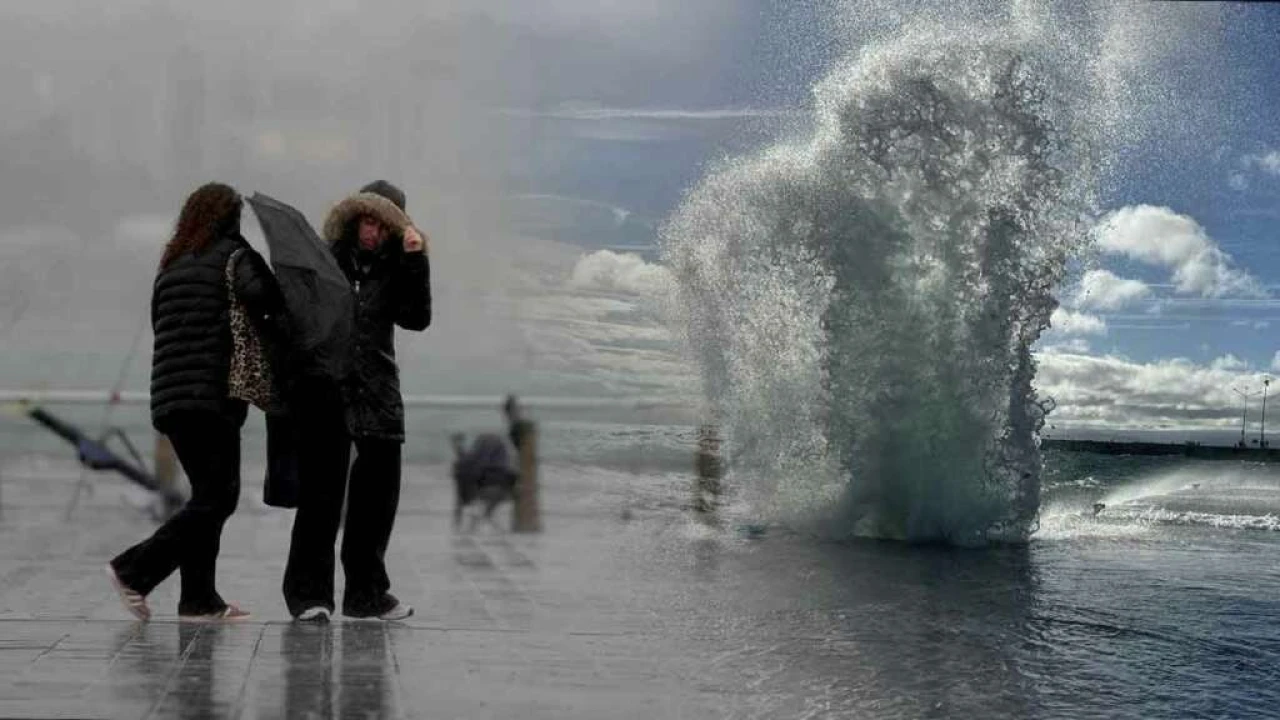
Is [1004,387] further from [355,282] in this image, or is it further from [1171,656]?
[355,282]

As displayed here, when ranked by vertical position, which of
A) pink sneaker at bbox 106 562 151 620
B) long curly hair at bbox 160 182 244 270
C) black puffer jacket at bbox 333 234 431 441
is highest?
long curly hair at bbox 160 182 244 270

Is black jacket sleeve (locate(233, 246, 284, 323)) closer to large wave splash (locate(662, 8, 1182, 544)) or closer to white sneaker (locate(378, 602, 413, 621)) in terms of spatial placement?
white sneaker (locate(378, 602, 413, 621))

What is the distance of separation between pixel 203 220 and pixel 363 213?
0.60 m

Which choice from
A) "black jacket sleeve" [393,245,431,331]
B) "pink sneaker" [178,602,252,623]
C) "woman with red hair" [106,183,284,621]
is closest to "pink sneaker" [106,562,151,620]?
"woman with red hair" [106,183,284,621]

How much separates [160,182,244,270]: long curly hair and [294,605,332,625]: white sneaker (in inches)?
55.3

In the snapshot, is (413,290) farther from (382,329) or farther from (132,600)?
(132,600)

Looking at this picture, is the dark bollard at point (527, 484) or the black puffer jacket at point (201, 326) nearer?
the black puffer jacket at point (201, 326)

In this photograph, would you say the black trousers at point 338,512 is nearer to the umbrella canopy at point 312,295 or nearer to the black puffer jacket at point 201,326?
the umbrella canopy at point 312,295

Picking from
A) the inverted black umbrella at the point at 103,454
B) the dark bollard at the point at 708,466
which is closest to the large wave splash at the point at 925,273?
the dark bollard at the point at 708,466

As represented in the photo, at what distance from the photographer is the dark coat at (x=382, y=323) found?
5.84 m

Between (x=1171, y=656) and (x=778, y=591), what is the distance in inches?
102

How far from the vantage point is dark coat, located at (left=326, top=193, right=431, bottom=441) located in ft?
19.1

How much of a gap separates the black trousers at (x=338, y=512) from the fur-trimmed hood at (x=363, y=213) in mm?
679

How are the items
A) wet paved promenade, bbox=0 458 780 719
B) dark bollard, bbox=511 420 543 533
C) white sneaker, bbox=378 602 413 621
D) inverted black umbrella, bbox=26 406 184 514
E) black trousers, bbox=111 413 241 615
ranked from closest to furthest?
wet paved promenade, bbox=0 458 780 719
black trousers, bbox=111 413 241 615
white sneaker, bbox=378 602 413 621
dark bollard, bbox=511 420 543 533
inverted black umbrella, bbox=26 406 184 514
